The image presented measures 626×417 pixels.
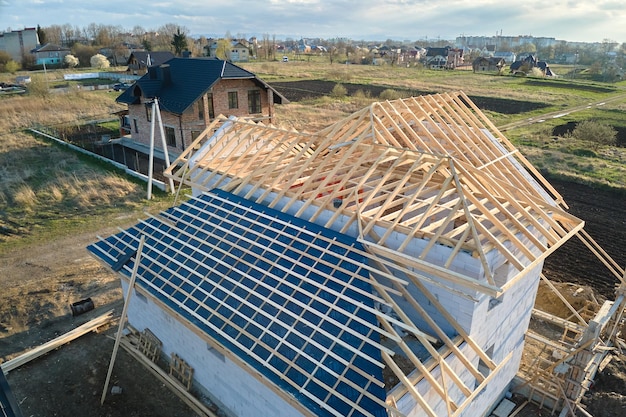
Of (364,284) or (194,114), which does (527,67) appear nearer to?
(194,114)

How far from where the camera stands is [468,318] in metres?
8.42

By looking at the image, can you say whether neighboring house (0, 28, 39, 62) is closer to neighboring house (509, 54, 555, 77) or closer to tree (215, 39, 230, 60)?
tree (215, 39, 230, 60)

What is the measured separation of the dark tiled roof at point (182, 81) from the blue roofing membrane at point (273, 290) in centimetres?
1935

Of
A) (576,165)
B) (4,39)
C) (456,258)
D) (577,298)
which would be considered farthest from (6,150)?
(4,39)

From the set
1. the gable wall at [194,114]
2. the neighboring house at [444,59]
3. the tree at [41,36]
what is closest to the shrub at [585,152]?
the gable wall at [194,114]

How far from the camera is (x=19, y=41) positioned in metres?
91.1

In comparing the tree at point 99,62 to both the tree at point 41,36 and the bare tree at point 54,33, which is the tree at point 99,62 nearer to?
the tree at point 41,36

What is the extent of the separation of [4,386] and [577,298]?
52.9ft

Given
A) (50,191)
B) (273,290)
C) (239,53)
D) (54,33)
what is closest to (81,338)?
(273,290)

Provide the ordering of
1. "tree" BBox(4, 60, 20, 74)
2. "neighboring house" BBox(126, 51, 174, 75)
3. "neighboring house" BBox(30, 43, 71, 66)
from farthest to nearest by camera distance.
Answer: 1. "neighboring house" BBox(30, 43, 71, 66)
2. "tree" BBox(4, 60, 20, 74)
3. "neighboring house" BBox(126, 51, 174, 75)

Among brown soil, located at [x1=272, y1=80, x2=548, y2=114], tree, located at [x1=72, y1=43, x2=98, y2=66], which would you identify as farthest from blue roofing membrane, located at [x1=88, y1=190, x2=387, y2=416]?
tree, located at [x1=72, y1=43, x2=98, y2=66]

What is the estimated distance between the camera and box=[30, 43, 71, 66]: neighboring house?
8325 cm

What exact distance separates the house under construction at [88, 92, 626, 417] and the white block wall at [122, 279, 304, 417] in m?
0.05

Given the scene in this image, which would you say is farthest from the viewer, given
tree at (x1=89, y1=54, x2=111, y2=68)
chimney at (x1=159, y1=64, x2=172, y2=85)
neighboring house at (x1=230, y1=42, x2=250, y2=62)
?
neighboring house at (x1=230, y1=42, x2=250, y2=62)
